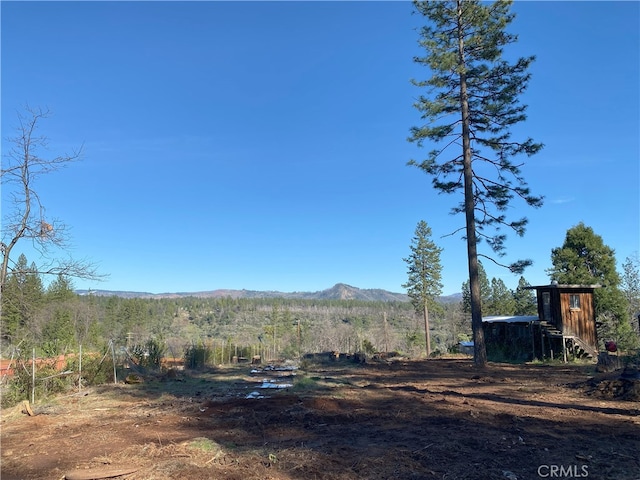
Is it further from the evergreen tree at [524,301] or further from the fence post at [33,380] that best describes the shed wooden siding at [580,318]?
the fence post at [33,380]

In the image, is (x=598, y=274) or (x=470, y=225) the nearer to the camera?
(x=470, y=225)

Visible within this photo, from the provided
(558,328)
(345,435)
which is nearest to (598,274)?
(558,328)

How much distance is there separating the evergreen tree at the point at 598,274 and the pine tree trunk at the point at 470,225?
16.6m

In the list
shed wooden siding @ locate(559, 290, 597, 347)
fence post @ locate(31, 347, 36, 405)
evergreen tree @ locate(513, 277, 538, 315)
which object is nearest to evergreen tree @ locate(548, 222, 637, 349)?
shed wooden siding @ locate(559, 290, 597, 347)

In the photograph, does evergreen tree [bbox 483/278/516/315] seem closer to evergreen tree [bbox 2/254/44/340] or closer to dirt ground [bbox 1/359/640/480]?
dirt ground [bbox 1/359/640/480]

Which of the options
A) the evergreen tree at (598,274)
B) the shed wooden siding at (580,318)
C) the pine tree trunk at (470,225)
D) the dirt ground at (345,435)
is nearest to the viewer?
the dirt ground at (345,435)

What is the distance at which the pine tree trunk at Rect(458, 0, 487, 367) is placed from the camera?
57.2 feet

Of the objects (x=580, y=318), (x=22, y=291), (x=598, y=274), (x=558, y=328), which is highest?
(x=598, y=274)

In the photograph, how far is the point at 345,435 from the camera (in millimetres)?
6699

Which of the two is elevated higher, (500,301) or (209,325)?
(500,301)

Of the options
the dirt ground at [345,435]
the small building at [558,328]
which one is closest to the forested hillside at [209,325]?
the dirt ground at [345,435]

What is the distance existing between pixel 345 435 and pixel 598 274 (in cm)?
3052

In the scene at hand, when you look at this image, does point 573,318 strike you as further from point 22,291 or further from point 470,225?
point 22,291

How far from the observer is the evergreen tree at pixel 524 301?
45312 mm
